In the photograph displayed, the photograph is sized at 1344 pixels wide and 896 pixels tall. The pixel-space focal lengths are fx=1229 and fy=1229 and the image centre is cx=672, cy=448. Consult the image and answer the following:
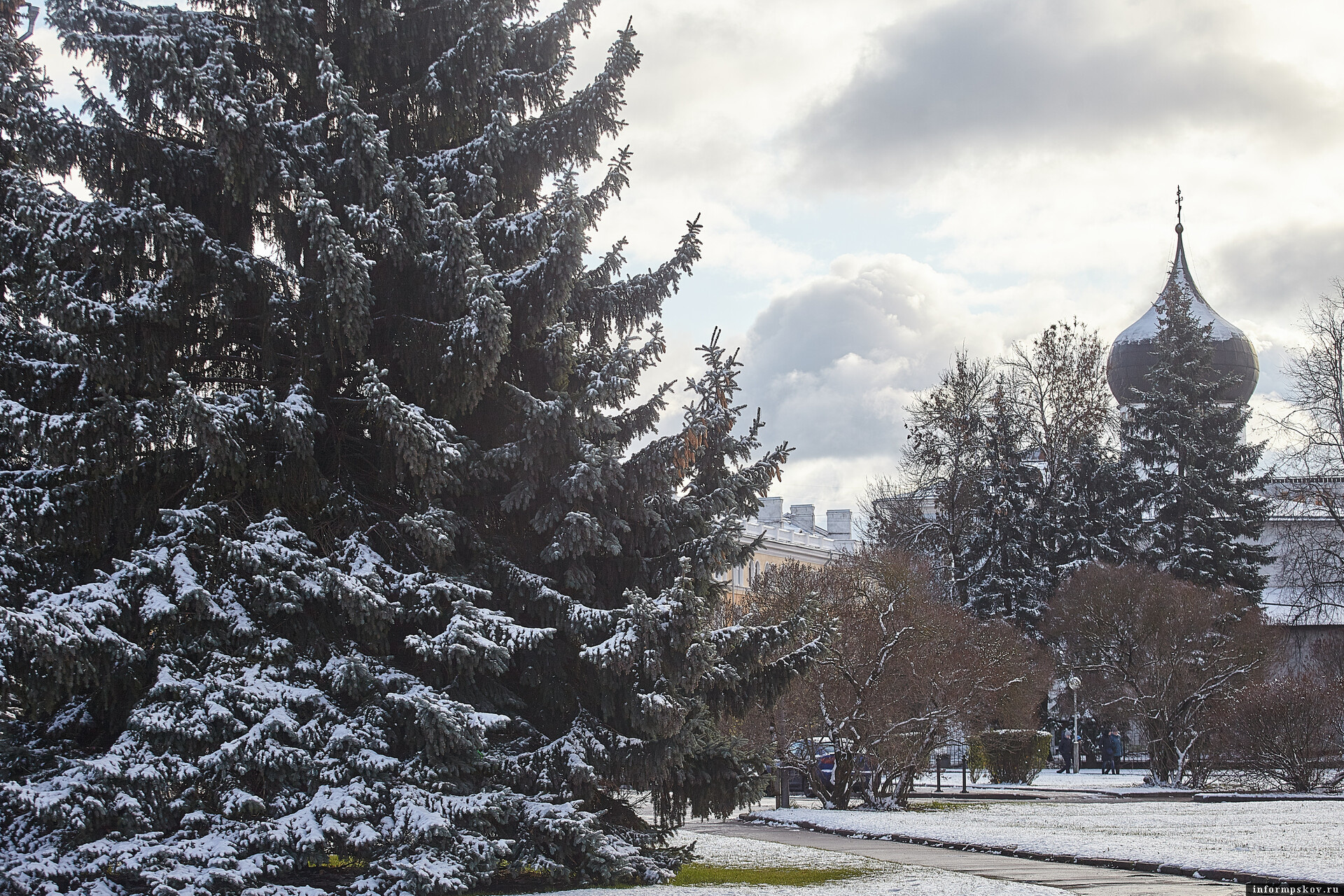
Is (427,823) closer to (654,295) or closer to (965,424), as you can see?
(654,295)

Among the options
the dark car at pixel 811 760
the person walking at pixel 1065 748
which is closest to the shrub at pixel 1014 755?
the person walking at pixel 1065 748

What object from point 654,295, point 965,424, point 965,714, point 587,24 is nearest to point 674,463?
point 654,295

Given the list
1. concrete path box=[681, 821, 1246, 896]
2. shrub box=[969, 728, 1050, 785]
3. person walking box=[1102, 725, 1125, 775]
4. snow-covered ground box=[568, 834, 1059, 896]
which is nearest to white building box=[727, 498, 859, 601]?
person walking box=[1102, 725, 1125, 775]

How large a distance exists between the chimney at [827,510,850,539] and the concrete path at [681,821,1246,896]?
183ft

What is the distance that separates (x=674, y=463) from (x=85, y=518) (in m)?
5.58

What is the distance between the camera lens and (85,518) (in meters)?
11.2

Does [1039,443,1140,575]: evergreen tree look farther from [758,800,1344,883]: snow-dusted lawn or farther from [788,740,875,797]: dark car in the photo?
[788,740,875,797]: dark car

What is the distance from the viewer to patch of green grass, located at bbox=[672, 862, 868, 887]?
476 inches

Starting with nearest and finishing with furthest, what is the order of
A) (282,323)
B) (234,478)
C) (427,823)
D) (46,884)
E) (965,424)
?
1. (46,884)
2. (427,823)
3. (234,478)
4. (282,323)
5. (965,424)

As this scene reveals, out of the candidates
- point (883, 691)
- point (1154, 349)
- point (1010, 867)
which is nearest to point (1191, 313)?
point (1154, 349)

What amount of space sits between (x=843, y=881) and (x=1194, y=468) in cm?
3233

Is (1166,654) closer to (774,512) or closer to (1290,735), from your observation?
(1290,735)

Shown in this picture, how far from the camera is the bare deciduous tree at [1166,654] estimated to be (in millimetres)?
29281

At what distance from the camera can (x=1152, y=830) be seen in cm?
1758
